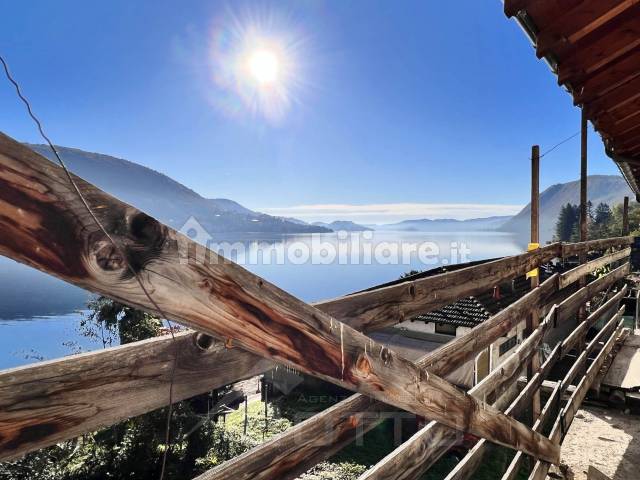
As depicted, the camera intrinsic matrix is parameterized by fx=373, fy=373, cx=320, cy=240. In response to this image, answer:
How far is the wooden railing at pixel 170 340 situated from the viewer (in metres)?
0.56

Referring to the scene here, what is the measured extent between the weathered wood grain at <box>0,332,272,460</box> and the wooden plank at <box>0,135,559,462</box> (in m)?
0.19

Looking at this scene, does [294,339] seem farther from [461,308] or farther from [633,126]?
[461,308]

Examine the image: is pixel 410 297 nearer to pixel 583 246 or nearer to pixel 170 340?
pixel 170 340

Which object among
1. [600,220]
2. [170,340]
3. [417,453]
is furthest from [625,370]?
[600,220]

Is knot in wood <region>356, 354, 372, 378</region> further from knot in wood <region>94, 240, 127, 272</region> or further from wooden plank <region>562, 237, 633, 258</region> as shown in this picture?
wooden plank <region>562, 237, 633, 258</region>

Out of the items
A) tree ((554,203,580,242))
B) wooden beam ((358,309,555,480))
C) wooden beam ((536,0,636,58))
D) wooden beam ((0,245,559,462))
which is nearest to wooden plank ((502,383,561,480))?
wooden beam ((358,309,555,480))

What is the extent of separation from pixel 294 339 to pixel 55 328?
143697 millimetres

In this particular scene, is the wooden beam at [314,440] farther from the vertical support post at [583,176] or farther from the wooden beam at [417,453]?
the vertical support post at [583,176]

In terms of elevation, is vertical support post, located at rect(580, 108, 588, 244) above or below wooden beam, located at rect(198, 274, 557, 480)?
above

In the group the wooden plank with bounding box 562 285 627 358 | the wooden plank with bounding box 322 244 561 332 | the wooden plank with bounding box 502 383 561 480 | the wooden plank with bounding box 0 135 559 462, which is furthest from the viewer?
the wooden plank with bounding box 562 285 627 358

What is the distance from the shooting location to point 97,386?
75cm

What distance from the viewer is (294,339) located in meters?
0.90

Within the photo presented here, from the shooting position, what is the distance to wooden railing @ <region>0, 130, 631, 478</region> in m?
0.56

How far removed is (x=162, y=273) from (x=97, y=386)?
0.95 feet
